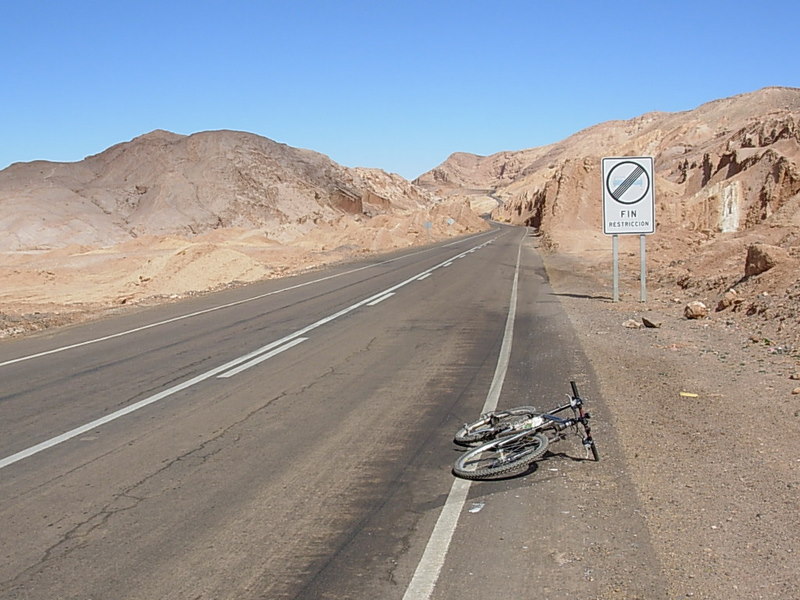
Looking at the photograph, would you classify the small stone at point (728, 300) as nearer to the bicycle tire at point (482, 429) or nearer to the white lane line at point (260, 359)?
the white lane line at point (260, 359)

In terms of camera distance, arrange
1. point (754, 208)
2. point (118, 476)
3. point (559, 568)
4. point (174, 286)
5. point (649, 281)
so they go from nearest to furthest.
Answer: point (559, 568), point (118, 476), point (649, 281), point (174, 286), point (754, 208)

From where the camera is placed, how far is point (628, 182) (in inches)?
695

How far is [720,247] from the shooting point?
77.4 feet

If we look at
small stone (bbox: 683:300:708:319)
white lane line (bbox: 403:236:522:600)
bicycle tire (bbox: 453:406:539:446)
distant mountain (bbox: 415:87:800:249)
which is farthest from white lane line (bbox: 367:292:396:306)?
distant mountain (bbox: 415:87:800:249)

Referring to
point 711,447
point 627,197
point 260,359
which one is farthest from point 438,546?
point 627,197

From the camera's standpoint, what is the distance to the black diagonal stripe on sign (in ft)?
57.7

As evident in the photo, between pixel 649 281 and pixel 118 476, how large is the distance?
781 inches

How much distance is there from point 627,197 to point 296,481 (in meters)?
13.6

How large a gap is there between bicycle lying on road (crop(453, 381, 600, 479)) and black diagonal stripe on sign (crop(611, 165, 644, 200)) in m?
11.6

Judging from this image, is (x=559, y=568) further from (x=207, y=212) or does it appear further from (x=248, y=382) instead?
(x=207, y=212)

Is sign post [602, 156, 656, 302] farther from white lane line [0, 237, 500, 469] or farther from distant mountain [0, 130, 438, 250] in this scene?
distant mountain [0, 130, 438, 250]

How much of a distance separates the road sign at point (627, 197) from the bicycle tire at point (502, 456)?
12058 mm

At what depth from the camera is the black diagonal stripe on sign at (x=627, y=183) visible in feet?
57.7

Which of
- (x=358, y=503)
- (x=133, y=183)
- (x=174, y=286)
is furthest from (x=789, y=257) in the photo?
(x=133, y=183)
